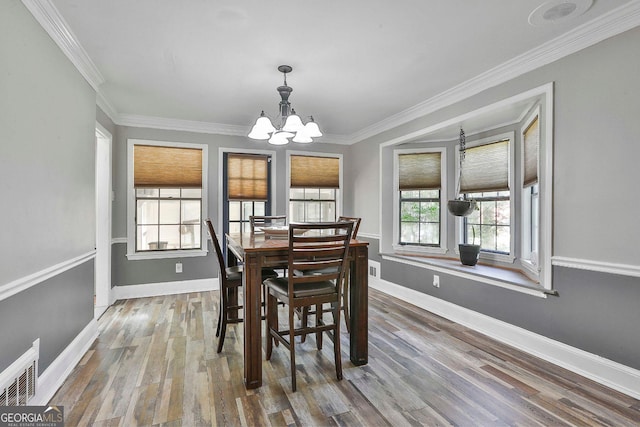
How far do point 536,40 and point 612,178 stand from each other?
1181mm

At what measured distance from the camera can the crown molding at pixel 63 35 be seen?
1.92 m

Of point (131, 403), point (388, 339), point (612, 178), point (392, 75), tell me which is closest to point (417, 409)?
point (388, 339)

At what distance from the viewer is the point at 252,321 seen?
2146 mm

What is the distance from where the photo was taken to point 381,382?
2.22 metres

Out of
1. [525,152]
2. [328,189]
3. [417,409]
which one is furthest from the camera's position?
[328,189]

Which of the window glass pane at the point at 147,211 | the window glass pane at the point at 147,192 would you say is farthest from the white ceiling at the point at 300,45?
the window glass pane at the point at 147,211

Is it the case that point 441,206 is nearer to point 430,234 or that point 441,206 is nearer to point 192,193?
point 430,234

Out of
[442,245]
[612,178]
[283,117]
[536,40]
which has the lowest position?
[442,245]

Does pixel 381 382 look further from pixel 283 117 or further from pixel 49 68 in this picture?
pixel 49 68

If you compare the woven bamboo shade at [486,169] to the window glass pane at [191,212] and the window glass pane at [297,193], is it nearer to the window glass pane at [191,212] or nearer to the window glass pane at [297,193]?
the window glass pane at [297,193]

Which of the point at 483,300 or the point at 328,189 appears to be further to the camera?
the point at 328,189

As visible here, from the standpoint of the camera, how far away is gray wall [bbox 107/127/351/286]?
432 centimetres

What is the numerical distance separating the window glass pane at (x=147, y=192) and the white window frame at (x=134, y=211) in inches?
2.7

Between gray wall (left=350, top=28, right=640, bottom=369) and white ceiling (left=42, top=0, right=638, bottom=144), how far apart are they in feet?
1.17
